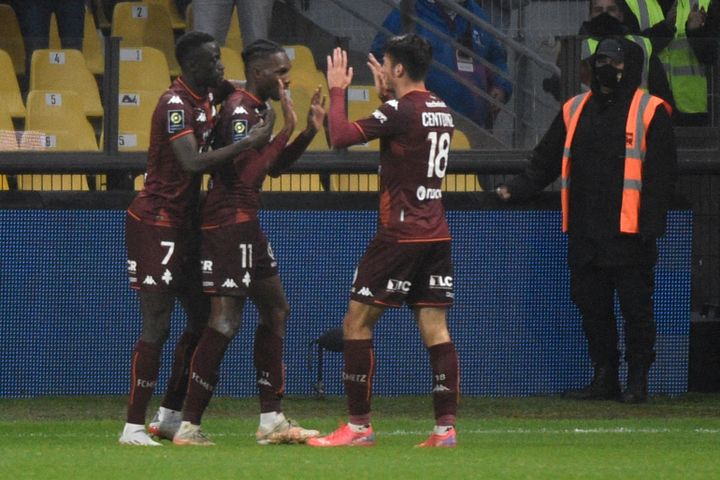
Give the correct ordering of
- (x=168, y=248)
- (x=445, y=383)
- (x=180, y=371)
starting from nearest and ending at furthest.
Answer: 1. (x=445, y=383)
2. (x=168, y=248)
3. (x=180, y=371)

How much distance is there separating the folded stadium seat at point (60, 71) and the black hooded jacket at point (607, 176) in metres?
2.94

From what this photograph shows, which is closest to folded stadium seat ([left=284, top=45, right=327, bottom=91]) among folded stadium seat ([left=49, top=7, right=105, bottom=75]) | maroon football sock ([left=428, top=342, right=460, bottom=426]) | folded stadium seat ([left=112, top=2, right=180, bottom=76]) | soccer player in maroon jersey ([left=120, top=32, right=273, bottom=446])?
folded stadium seat ([left=112, top=2, right=180, bottom=76])

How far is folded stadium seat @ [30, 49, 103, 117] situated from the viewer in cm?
1095

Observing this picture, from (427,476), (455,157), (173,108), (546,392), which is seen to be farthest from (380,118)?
(546,392)

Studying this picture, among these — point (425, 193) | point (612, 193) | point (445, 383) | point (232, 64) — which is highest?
point (232, 64)

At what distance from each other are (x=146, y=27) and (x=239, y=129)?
4.03 meters

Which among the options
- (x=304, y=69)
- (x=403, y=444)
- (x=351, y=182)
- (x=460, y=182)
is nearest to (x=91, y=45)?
(x=304, y=69)

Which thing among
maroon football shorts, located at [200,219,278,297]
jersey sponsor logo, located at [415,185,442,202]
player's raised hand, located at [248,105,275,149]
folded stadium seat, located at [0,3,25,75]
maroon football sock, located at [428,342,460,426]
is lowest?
maroon football sock, located at [428,342,460,426]

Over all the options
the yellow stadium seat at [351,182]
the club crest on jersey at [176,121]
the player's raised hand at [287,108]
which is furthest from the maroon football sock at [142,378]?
the yellow stadium seat at [351,182]

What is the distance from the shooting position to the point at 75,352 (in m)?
10.8

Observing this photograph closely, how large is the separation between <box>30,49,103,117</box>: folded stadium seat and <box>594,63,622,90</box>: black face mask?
3.33 metres

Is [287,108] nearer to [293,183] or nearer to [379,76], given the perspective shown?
[379,76]

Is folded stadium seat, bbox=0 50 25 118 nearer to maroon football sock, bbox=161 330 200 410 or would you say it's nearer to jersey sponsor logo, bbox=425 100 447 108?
maroon football sock, bbox=161 330 200 410

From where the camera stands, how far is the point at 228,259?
7.87m
